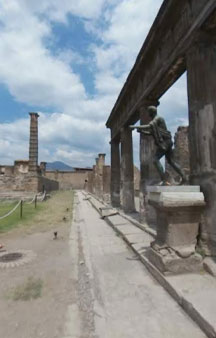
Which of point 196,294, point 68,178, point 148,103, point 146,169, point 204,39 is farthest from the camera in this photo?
point 68,178

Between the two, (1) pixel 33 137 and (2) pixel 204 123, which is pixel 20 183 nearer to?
(1) pixel 33 137

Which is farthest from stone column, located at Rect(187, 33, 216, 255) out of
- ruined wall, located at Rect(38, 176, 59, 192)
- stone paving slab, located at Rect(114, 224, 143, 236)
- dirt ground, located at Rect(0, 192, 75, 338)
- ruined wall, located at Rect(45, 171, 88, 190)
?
ruined wall, located at Rect(45, 171, 88, 190)

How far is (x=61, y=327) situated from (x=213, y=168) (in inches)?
119

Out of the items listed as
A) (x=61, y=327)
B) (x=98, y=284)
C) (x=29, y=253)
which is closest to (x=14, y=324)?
(x=61, y=327)

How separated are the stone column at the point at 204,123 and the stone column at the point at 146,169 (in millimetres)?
3344

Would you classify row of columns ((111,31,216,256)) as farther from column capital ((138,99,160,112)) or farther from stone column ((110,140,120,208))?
stone column ((110,140,120,208))

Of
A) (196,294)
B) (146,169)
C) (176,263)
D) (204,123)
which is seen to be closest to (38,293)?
(176,263)

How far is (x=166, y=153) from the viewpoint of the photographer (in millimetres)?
4723

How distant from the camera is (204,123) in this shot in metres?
4.20

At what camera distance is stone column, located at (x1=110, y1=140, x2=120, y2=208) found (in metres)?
14.3

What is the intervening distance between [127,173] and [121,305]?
328 inches

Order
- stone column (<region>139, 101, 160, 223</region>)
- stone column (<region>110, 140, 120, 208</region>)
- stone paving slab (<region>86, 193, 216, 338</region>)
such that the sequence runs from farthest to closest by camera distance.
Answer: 1. stone column (<region>110, 140, 120, 208</region>)
2. stone column (<region>139, 101, 160, 223</region>)
3. stone paving slab (<region>86, 193, 216, 338</region>)

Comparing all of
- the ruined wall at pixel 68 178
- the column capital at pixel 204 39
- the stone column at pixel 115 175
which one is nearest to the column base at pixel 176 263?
the column capital at pixel 204 39

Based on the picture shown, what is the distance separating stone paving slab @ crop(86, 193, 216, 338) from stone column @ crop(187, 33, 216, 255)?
0.65 meters
